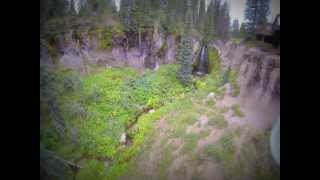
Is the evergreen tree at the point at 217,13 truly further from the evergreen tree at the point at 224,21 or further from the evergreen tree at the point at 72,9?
the evergreen tree at the point at 72,9

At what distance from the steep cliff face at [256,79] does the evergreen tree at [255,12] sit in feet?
0.68

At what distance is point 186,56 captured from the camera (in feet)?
10.7

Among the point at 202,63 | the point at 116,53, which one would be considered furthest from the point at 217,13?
the point at 116,53

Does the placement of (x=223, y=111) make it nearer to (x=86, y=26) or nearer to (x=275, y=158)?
(x=275, y=158)

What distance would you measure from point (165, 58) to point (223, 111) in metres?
0.62

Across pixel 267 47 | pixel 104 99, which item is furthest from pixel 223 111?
pixel 104 99

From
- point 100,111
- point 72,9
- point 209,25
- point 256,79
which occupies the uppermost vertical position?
point 72,9

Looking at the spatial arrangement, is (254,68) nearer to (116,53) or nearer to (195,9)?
(195,9)

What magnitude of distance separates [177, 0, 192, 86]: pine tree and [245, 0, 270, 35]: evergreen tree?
46 cm

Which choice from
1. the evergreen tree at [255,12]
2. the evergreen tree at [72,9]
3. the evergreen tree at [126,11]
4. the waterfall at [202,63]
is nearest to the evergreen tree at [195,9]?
the waterfall at [202,63]

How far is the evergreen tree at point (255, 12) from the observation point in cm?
323

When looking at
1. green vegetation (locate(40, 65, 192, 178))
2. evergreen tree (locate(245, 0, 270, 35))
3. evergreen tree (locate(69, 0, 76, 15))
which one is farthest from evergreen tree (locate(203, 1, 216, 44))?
evergreen tree (locate(69, 0, 76, 15))

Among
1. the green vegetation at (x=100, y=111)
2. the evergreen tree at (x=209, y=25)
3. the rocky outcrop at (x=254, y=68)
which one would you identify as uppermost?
the evergreen tree at (x=209, y=25)

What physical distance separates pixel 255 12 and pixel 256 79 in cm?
53
